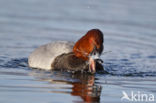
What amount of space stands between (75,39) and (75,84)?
518cm

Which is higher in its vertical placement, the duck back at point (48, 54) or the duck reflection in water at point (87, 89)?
the duck back at point (48, 54)

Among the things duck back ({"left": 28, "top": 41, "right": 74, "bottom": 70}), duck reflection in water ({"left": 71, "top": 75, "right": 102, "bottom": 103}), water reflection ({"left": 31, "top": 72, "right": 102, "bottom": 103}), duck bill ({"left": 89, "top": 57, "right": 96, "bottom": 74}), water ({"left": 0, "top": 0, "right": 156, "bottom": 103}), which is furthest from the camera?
duck back ({"left": 28, "top": 41, "right": 74, "bottom": 70})

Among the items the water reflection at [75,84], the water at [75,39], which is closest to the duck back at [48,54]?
the water at [75,39]

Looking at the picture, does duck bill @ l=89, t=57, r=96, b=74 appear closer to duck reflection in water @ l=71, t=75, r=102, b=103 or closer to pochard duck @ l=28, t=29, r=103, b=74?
pochard duck @ l=28, t=29, r=103, b=74

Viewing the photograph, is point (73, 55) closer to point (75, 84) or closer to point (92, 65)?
point (92, 65)

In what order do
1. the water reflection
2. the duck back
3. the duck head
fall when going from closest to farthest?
the water reflection
the duck head
the duck back

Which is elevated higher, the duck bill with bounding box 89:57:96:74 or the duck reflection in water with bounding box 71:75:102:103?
the duck bill with bounding box 89:57:96:74

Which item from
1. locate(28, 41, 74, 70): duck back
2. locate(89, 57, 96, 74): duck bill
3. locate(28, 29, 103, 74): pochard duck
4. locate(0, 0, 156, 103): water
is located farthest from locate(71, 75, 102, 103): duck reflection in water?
locate(28, 41, 74, 70): duck back

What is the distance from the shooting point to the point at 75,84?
376 inches

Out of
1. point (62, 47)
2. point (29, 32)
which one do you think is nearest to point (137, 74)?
point (62, 47)

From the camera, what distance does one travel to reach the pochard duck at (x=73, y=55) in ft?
33.7

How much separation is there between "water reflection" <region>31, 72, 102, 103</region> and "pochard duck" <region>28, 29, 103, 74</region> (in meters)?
0.26

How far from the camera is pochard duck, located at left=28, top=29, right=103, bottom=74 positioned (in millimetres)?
10266

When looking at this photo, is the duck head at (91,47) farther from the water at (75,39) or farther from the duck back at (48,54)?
the duck back at (48,54)
